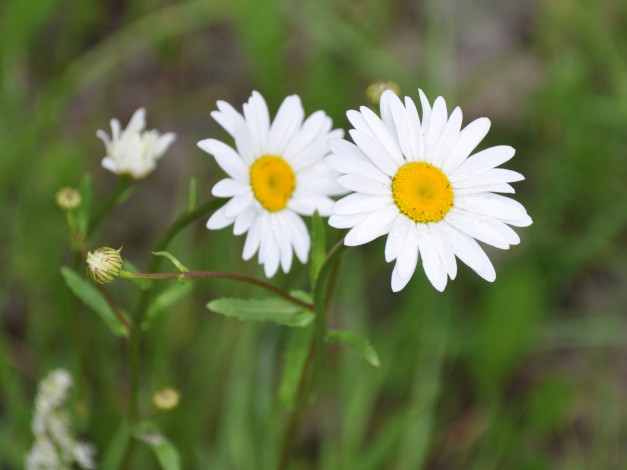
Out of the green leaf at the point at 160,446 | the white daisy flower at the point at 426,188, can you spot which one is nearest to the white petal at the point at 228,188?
the white daisy flower at the point at 426,188

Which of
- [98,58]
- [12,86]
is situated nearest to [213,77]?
[98,58]

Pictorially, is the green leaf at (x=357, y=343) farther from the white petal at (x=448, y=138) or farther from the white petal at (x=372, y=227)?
the white petal at (x=448, y=138)

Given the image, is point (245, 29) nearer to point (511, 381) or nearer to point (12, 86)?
point (12, 86)

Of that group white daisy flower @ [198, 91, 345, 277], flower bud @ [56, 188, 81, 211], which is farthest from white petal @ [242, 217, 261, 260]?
flower bud @ [56, 188, 81, 211]

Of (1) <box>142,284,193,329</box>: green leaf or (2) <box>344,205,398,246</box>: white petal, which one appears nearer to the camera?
(2) <box>344,205,398,246</box>: white petal

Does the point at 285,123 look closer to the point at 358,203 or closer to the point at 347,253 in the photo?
the point at 358,203

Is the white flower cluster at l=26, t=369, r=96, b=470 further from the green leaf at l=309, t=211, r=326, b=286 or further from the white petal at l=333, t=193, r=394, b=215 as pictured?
the white petal at l=333, t=193, r=394, b=215

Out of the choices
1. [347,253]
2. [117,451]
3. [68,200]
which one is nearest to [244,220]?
[68,200]
